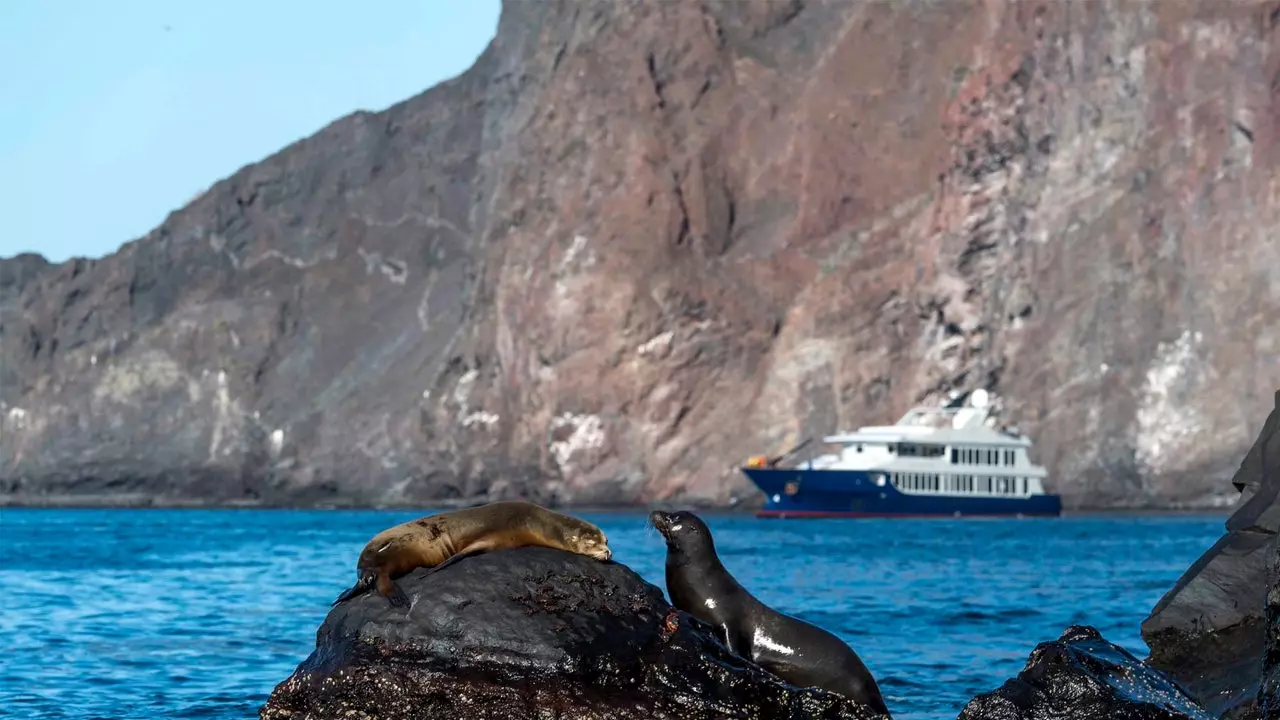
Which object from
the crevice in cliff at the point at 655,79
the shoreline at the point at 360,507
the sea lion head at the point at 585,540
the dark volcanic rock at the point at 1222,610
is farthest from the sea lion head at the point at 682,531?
the crevice in cliff at the point at 655,79

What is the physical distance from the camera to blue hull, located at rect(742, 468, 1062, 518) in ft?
271

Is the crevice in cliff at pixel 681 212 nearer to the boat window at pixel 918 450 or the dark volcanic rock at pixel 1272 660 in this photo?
the boat window at pixel 918 450

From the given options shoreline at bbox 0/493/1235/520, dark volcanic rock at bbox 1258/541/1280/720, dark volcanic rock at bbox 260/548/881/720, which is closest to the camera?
dark volcanic rock at bbox 260/548/881/720

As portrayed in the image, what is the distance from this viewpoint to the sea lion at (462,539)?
37.5 ft

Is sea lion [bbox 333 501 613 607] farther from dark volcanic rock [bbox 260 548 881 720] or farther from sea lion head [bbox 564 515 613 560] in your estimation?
dark volcanic rock [bbox 260 548 881 720]

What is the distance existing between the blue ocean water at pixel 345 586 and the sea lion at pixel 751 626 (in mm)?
324

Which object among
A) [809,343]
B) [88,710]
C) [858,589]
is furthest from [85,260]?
[88,710]

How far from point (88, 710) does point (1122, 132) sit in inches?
3321

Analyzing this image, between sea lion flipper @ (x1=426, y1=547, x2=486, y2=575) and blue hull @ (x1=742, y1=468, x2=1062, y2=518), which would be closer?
sea lion flipper @ (x1=426, y1=547, x2=486, y2=575)

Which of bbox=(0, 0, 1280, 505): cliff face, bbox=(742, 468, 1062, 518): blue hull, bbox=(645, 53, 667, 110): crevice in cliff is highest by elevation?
bbox=(645, 53, 667, 110): crevice in cliff

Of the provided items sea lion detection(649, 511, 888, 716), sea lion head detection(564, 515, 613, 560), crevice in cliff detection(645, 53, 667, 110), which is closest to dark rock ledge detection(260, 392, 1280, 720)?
sea lion detection(649, 511, 888, 716)

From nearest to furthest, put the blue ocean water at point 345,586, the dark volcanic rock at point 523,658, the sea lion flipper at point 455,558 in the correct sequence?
the dark volcanic rock at point 523,658 < the sea lion flipper at point 455,558 < the blue ocean water at point 345,586

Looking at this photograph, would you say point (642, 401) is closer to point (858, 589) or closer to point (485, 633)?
point (858, 589)

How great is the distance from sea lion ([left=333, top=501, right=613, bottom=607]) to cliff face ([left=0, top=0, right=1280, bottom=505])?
78758mm
